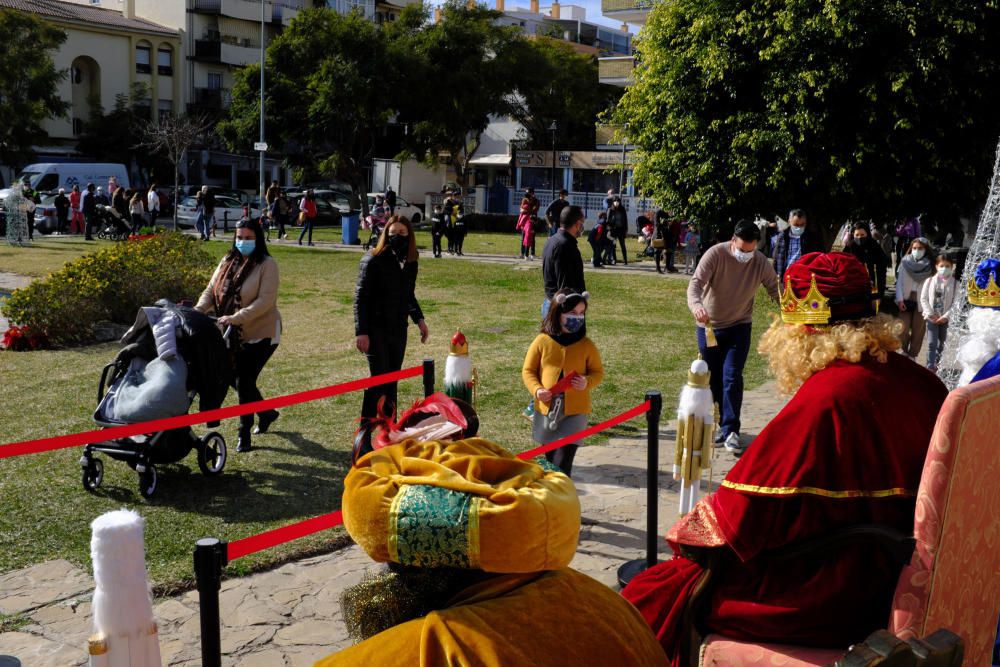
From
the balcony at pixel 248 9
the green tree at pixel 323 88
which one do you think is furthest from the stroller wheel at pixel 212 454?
the balcony at pixel 248 9

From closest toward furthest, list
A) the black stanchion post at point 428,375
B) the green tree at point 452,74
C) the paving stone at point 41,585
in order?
the paving stone at point 41,585, the black stanchion post at point 428,375, the green tree at point 452,74

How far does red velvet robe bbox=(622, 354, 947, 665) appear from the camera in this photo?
10.3 ft

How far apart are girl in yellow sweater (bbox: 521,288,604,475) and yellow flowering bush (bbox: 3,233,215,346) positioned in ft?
28.1

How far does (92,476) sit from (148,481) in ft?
1.49

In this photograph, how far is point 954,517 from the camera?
2955 millimetres

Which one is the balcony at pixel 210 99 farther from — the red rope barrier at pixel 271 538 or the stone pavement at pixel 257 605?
the red rope barrier at pixel 271 538

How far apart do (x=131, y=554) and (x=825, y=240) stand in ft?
62.3

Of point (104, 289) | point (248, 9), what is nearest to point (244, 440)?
point (104, 289)

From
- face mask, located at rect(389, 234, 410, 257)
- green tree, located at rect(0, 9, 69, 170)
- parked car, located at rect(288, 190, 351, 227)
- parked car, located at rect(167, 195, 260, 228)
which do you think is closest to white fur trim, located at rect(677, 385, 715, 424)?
face mask, located at rect(389, 234, 410, 257)

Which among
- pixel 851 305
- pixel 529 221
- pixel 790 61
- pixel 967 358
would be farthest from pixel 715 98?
pixel 851 305

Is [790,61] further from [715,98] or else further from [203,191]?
[203,191]

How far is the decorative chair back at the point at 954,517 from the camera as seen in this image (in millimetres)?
2855

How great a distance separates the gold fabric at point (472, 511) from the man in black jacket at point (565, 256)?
21.0 ft

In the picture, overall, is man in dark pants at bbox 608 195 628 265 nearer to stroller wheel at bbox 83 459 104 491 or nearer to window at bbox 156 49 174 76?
stroller wheel at bbox 83 459 104 491
